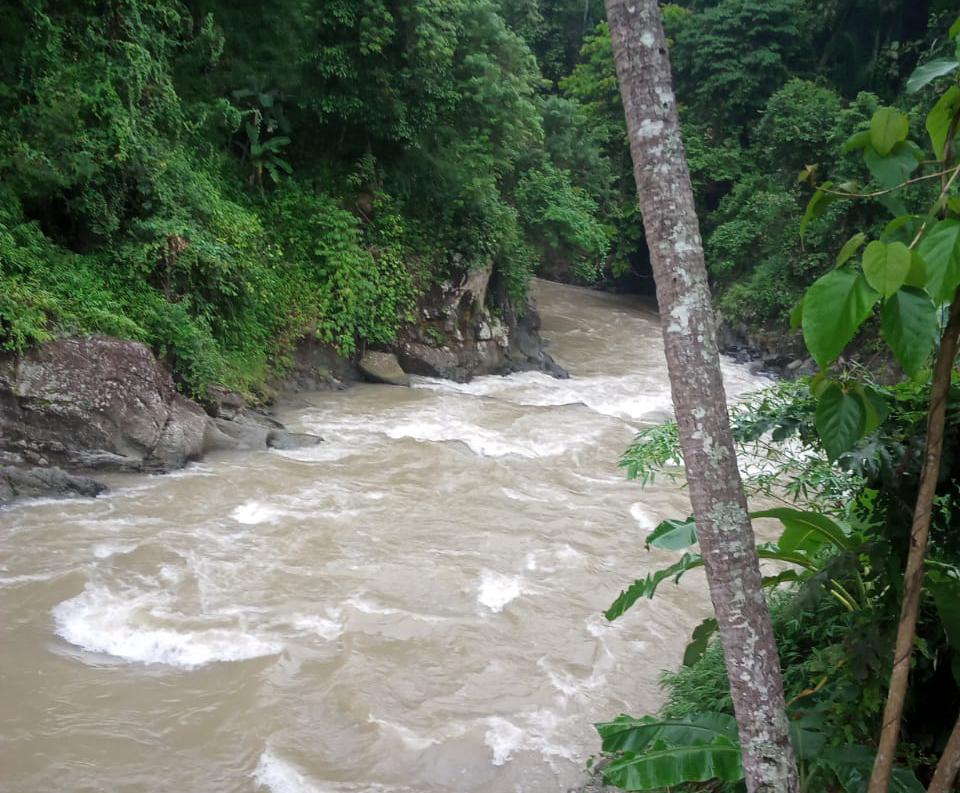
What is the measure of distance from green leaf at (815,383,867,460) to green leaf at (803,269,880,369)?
1.79 ft

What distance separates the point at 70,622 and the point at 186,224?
6123 mm

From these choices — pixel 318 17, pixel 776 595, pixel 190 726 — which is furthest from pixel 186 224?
pixel 776 595

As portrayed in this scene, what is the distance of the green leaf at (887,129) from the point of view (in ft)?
6.62

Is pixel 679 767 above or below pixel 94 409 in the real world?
below

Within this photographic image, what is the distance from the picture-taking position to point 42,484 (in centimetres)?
732

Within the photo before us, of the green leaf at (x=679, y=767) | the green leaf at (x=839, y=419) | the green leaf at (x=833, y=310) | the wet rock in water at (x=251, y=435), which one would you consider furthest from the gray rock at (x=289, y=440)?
the green leaf at (x=833, y=310)

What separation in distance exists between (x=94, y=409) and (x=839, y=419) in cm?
759

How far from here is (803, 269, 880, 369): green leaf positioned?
1715 mm

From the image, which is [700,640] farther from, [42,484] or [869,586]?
[42,484]

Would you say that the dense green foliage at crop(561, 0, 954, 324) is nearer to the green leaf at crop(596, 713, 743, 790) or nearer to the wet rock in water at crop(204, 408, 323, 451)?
the wet rock in water at crop(204, 408, 323, 451)

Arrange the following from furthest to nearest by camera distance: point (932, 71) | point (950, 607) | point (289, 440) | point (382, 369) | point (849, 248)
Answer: point (382, 369) < point (289, 440) < point (950, 607) < point (932, 71) < point (849, 248)

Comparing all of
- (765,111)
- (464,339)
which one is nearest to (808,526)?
(464,339)

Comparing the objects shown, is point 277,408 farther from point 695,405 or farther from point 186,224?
point 695,405

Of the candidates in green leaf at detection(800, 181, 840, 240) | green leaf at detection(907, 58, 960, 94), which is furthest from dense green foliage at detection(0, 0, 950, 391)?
green leaf at detection(800, 181, 840, 240)
